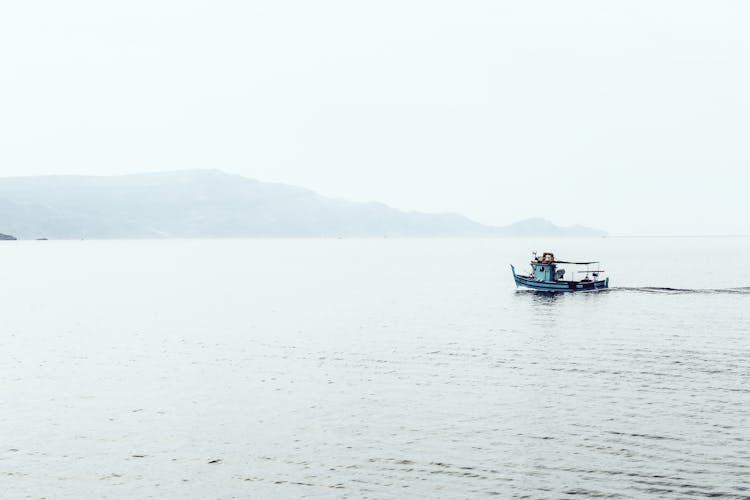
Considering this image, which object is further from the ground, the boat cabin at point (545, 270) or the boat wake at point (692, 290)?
the boat cabin at point (545, 270)

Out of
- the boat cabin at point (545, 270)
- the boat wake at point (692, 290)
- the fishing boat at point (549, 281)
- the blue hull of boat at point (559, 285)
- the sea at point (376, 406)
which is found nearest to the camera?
the sea at point (376, 406)

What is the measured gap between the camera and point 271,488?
31.2m

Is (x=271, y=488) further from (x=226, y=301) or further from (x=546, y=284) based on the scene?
(x=546, y=284)

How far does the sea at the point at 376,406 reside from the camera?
3203 cm

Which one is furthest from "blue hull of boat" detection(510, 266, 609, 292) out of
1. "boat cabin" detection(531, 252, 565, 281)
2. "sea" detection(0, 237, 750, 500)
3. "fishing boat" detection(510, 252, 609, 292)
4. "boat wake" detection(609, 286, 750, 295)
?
"sea" detection(0, 237, 750, 500)

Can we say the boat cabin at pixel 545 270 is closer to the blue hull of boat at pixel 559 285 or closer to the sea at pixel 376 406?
the blue hull of boat at pixel 559 285

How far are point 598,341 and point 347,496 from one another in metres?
49.1

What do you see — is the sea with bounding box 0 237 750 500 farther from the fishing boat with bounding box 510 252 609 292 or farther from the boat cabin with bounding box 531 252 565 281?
the boat cabin with bounding box 531 252 565 281

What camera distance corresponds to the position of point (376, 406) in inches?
1759

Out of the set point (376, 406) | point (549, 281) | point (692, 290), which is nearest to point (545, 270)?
point (549, 281)

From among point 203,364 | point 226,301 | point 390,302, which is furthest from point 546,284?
point 203,364

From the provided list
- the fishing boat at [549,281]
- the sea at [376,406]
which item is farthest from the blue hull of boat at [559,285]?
the sea at [376,406]

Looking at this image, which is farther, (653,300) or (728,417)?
(653,300)

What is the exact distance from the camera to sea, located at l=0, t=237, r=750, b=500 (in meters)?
32.0
